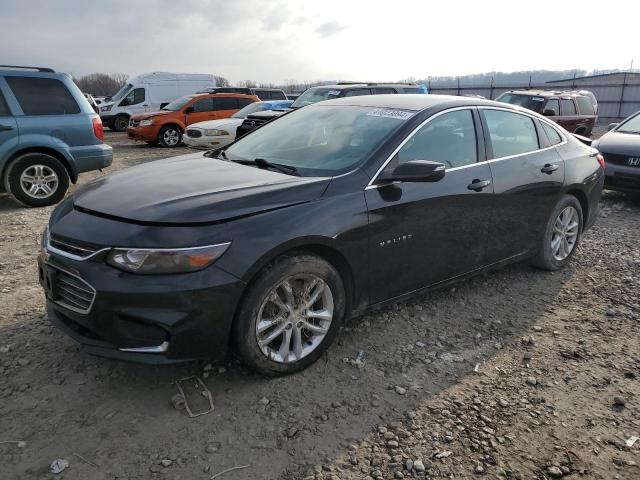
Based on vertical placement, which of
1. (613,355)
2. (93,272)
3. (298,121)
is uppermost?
(298,121)

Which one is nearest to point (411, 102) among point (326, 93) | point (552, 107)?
point (326, 93)

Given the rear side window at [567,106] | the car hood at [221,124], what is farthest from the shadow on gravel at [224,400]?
the rear side window at [567,106]

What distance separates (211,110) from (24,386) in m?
14.6

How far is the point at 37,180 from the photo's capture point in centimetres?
712

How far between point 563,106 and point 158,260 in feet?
44.2

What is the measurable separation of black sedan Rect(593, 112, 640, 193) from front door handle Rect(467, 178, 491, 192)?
4.79 m

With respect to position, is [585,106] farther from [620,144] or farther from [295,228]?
[295,228]

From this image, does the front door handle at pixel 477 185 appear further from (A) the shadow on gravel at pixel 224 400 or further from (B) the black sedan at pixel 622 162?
(B) the black sedan at pixel 622 162

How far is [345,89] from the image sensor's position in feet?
40.8

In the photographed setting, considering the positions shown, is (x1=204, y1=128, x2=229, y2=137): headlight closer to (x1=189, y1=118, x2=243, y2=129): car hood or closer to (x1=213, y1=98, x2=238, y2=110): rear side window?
(x1=189, y1=118, x2=243, y2=129): car hood

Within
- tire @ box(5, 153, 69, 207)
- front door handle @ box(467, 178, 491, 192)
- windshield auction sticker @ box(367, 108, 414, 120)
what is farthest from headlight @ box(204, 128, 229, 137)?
front door handle @ box(467, 178, 491, 192)

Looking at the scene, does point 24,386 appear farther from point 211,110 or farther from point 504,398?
point 211,110

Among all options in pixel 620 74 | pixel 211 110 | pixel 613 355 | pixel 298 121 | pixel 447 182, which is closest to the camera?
pixel 613 355

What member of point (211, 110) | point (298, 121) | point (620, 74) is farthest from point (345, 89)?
point (620, 74)
